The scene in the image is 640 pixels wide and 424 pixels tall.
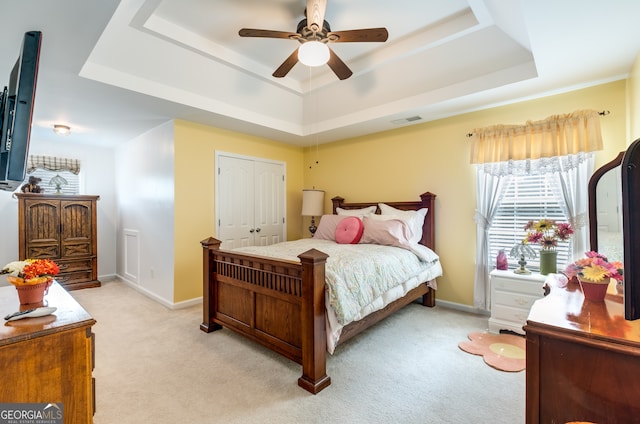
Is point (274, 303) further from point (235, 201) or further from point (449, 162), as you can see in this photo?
point (449, 162)

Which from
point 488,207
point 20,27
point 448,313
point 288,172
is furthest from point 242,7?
point 448,313

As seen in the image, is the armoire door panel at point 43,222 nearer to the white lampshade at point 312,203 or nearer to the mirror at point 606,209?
the white lampshade at point 312,203

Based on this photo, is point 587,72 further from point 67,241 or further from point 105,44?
point 67,241

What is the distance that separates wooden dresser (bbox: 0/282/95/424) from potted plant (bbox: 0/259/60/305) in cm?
9

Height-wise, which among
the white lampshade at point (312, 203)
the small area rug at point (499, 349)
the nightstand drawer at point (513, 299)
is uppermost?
the white lampshade at point (312, 203)

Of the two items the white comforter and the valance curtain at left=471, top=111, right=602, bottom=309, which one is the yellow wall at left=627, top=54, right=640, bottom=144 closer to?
the valance curtain at left=471, top=111, right=602, bottom=309

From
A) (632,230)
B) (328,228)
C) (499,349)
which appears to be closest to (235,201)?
(328,228)

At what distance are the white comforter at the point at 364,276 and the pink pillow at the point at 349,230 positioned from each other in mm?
275

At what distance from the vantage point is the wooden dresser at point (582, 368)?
0.90 meters

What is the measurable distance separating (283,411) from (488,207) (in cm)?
295

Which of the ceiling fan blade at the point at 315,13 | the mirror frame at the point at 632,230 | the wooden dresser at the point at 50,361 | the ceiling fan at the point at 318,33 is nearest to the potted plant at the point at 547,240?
the mirror frame at the point at 632,230

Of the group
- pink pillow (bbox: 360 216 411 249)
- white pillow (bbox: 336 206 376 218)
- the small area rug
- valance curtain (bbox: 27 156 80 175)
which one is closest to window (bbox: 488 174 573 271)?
the small area rug

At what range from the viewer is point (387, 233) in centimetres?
331

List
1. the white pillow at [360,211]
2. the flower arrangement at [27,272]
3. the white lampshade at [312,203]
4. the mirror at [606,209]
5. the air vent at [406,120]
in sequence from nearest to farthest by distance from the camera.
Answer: the flower arrangement at [27,272] → the mirror at [606,209] → the air vent at [406,120] → the white pillow at [360,211] → the white lampshade at [312,203]
